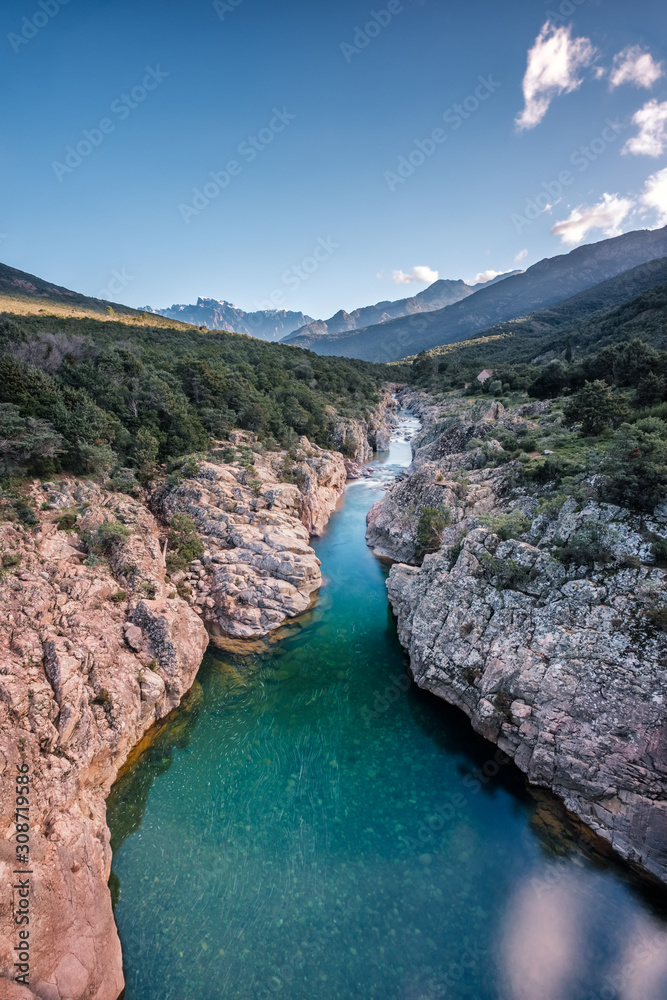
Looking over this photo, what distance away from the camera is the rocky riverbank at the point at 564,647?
34.5ft

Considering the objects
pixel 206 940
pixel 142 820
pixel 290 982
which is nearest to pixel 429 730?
pixel 290 982

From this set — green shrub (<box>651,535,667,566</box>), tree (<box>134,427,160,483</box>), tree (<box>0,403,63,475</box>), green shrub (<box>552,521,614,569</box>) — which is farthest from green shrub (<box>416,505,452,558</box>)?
tree (<box>0,403,63,475</box>)

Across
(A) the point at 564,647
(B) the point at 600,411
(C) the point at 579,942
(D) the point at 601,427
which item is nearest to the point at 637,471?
(A) the point at 564,647

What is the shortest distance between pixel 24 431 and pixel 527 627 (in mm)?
22445

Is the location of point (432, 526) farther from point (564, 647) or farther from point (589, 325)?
point (589, 325)

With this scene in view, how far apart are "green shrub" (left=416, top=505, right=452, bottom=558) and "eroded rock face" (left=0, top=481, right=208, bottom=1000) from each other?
13.2 meters

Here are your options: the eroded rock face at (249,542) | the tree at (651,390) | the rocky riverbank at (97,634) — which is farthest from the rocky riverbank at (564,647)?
the tree at (651,390)

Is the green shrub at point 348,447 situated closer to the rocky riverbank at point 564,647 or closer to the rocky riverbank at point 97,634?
the rocky riverbank at point 97,634

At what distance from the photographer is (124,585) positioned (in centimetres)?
1636

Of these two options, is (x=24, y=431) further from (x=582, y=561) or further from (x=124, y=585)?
(x=582, y=561)

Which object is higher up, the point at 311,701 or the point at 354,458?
the point at 354,458

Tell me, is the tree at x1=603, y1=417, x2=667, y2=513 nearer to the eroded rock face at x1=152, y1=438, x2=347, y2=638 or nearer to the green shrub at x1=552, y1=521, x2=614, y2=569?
the green shrub at x1=552, y1=521, x2=614, y2=569

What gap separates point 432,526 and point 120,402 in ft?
70.7

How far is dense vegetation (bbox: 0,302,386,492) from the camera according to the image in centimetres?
1902
